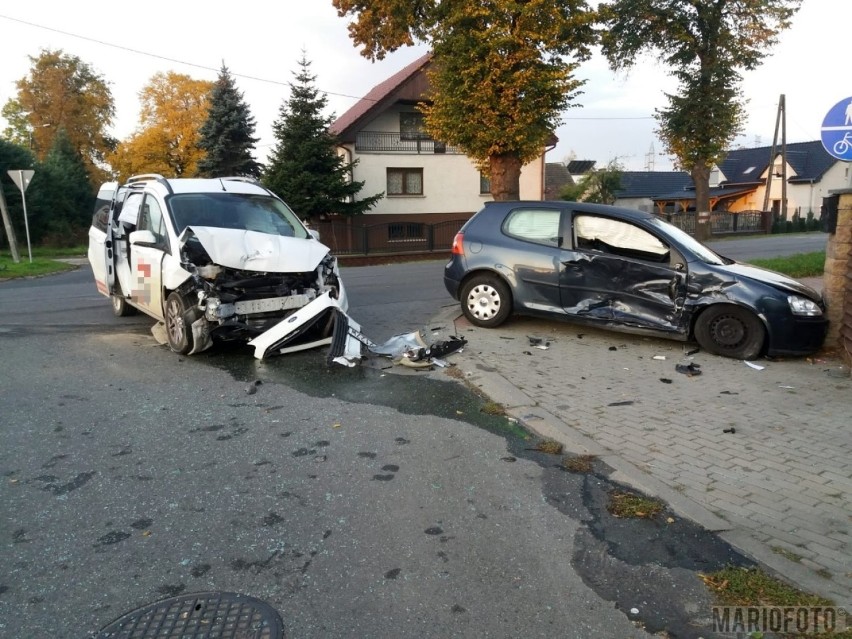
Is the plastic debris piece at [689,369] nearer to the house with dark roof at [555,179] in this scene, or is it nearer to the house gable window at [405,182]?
the house gable window at [405,182]

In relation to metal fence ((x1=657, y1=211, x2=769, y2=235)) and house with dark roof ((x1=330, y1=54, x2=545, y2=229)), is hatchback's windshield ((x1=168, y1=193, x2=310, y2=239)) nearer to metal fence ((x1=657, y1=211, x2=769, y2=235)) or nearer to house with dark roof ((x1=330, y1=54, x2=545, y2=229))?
house with dark roof ((x1=330, y1=54, x2=545, y2=229))

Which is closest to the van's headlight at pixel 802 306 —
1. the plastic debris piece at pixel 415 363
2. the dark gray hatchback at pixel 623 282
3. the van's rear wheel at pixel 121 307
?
the dark gray hatchback at pixel 623 282

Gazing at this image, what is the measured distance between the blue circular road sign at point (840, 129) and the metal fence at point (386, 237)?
2057 centimetres

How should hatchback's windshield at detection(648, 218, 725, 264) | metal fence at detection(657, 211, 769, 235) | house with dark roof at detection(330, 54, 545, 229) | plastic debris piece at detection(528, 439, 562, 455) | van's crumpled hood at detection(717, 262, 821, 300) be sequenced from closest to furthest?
plastic debris piece at detection(528, 439, 562, 455) < van's crumpled hood at detection(717, 262, 821, 300) < hatchback's windshield at detection(648, 218, 725, 264) < house with dark roof at detection(330, 54, 545, 229) < metal fence at detection(657, 211, 769, 235)

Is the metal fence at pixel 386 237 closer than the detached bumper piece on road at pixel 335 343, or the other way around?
the detached bumper piece on road at pixel 335 343

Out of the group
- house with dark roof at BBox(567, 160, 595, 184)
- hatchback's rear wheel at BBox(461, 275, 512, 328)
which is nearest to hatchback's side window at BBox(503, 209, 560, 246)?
hatchback's rear wheel at BBox(461, 275, 512, 328)

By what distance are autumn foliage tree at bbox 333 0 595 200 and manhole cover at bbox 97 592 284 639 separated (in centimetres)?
1648

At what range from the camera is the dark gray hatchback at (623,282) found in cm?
694

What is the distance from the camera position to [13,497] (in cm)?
388

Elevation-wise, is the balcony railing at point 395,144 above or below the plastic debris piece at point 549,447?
above

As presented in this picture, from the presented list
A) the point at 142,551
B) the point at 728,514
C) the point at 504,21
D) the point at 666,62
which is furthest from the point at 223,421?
the point at 666,62

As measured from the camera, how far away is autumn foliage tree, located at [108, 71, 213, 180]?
4462cm

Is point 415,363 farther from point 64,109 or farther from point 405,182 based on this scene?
point 64,109
